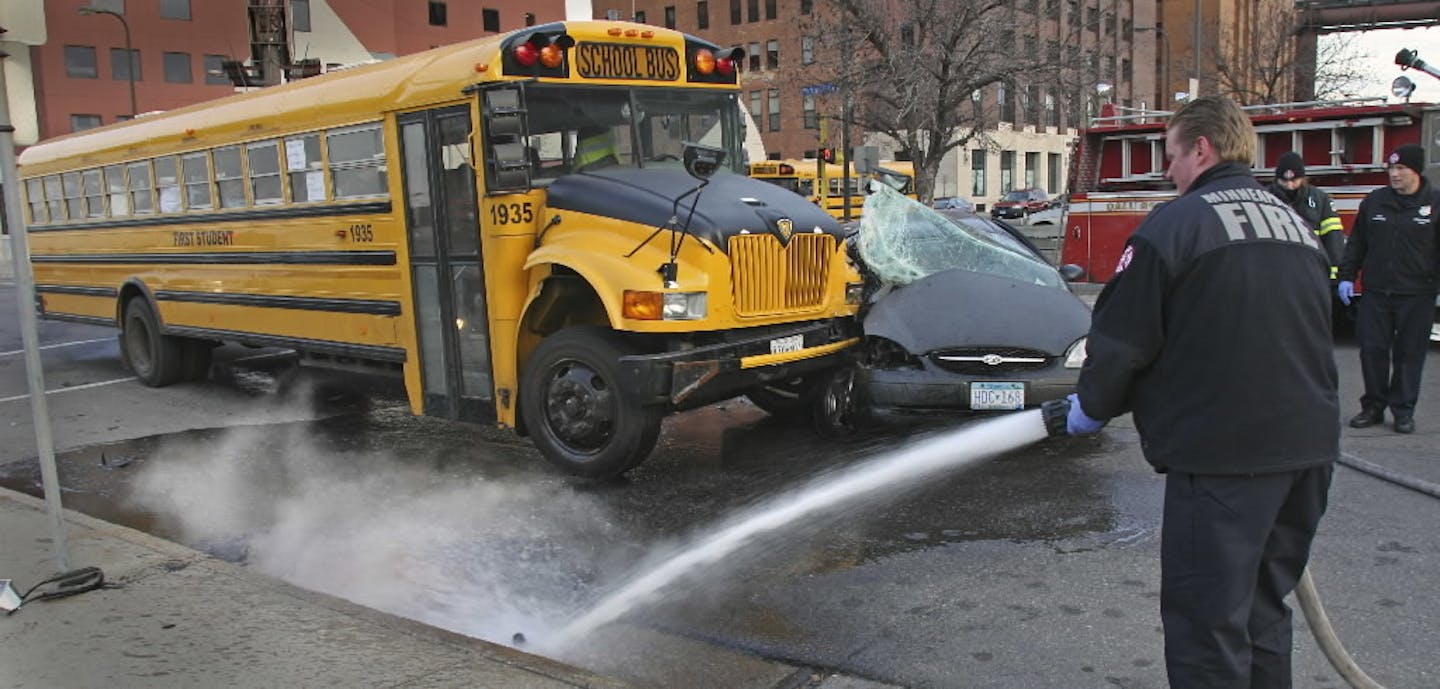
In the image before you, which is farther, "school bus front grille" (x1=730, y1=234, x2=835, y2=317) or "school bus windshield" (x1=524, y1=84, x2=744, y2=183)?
"school bus windshield" (x1=524, y1=84, x2=744, y2=183)

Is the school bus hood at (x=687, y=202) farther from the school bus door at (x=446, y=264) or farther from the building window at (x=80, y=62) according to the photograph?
the building window at (x=80, y=62)

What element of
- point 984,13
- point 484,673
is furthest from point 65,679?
point 984,13

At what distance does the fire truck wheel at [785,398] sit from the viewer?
7.93 metres

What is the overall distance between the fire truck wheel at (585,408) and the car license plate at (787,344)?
2.70ft

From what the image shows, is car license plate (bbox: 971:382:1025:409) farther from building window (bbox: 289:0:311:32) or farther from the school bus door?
building window (bbox: 289:0:311:32)

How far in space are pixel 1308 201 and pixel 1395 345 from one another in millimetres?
2788

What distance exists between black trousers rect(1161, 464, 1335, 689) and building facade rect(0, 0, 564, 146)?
1719 inches

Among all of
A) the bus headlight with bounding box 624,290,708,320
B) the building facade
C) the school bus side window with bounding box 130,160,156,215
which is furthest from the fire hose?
the building facade

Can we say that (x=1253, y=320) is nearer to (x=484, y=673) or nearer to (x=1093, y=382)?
(x=1093, y=382)

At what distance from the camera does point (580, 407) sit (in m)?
6.50

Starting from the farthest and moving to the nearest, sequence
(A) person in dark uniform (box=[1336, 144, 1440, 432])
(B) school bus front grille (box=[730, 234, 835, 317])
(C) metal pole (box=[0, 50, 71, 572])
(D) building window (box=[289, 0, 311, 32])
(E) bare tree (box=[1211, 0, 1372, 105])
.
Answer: (D) building window (box=[289, 0, 311, 32]) → (E) bare tree (box=[1211, 0, 1372, 105]) → (A) person in dark uniform (box=[1336, 144, 1440, 432]) → (B) school bus front grille (box=[730, 234, 835, 317]) → (C) metal pole (box=[0, 50, 71, 572])

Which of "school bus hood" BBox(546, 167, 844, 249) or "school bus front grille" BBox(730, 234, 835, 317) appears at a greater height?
"school bus hood" BBox(546, 167, 844, 249)

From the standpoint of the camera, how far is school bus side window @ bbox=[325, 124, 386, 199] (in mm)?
7504

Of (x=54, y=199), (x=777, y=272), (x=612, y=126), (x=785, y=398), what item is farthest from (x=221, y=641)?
(x=54, y=199)
